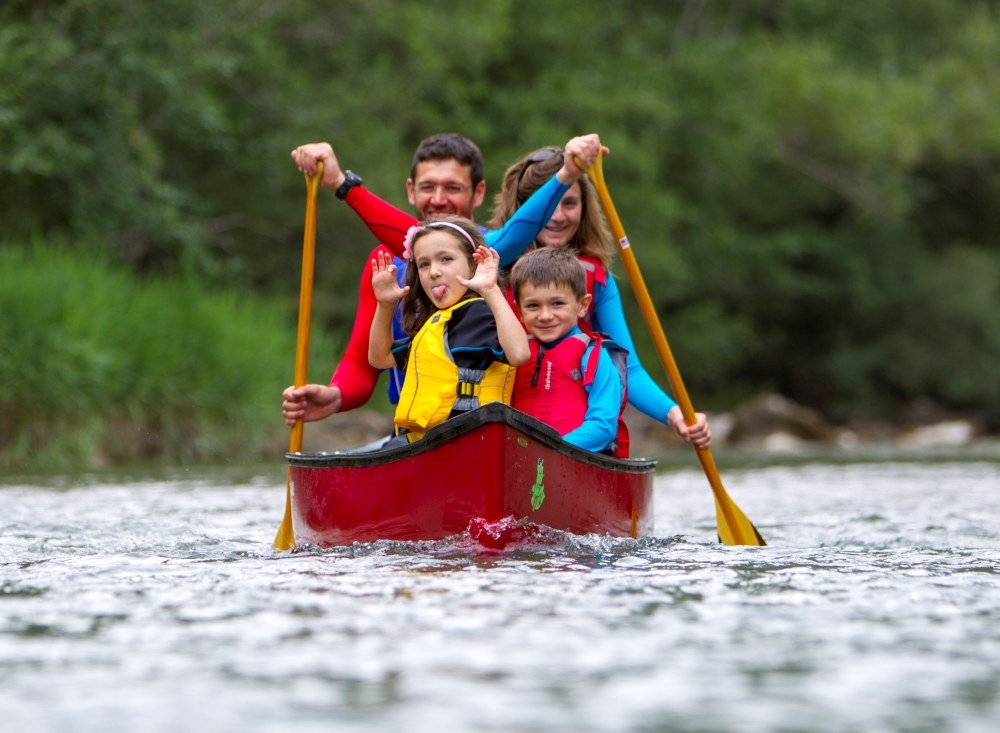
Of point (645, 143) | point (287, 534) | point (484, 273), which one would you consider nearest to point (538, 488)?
point (484, 273)

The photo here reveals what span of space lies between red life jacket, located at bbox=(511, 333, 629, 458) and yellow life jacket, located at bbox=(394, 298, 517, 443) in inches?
11.3

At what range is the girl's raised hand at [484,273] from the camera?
5293 mm

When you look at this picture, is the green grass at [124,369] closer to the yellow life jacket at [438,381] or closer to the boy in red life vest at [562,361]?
the boy in red life vest at [562,361]

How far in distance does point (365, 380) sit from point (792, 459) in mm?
9105

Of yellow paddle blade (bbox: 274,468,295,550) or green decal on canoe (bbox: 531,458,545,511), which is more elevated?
green decal on canoe (bbox: 531,458,545,511)

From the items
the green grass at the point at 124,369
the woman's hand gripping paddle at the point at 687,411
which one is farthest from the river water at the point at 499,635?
the green grass at the point at 124,369

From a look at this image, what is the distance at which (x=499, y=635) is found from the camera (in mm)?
3916

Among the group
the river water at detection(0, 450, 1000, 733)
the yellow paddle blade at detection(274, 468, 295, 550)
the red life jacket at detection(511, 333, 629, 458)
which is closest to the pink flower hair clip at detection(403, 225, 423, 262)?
the red life jacket at detection(511, 333, 629, 458)

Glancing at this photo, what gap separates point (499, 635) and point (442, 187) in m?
2.86

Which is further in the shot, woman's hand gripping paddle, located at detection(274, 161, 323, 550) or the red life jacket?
woman's hand gripping paddle, located at detection(274, 161, 323, 550)

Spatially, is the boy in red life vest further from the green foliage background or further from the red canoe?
the green foliage background

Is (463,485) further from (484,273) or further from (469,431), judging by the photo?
(484,273)

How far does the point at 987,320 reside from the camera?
980 inches

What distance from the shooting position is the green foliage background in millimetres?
15312
